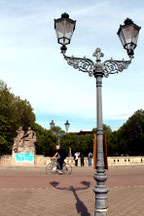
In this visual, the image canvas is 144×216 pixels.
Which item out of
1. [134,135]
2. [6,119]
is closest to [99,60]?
[6,119]

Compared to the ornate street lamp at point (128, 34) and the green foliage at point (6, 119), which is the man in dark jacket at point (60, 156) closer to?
the ornate street lamp at point (128, 34)

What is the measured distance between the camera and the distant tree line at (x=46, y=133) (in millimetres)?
29752

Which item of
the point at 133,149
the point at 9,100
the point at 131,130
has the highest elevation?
the point at 9,100

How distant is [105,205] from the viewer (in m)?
4.43

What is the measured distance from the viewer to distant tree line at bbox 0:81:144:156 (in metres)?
29.8

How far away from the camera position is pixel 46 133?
58.2m

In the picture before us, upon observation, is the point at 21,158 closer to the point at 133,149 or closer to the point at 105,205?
the point at 105,205

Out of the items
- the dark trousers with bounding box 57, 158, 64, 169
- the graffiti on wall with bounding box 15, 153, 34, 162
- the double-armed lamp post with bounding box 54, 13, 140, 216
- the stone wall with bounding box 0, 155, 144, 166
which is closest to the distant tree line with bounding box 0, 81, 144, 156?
the stone wall with bounding box 0, 155, 144, 166

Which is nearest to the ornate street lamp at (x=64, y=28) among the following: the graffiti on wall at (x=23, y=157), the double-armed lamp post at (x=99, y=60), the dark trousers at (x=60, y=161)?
the double-armed lamp post at (x=99, y=60)

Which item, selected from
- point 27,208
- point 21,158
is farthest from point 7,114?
point 27,208

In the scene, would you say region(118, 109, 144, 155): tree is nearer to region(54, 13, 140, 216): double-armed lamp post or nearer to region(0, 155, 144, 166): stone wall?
region(0, 155, 144, 166): stone wall

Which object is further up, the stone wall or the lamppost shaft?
the lamppost shaft

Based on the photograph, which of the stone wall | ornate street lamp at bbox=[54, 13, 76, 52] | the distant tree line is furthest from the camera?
the distant tree line

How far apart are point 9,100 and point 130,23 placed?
27.9m
